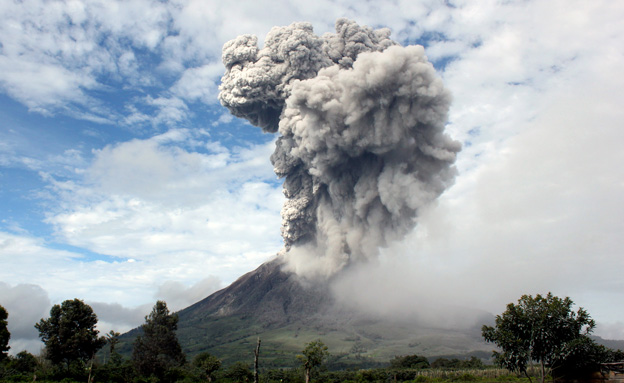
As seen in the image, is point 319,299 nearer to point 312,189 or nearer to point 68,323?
point 312,189

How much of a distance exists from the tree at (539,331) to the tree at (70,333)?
114 ft

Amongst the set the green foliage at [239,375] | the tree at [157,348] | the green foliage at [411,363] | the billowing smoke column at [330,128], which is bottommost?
the green foliage at [411,363]

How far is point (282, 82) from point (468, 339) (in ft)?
213

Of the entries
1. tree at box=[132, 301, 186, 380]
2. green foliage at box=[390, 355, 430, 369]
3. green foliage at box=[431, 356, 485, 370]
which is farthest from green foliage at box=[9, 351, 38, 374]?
green foliage at box=[431, 356, 485, 370]

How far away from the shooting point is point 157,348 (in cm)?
3728

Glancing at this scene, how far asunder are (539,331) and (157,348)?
29.5 m

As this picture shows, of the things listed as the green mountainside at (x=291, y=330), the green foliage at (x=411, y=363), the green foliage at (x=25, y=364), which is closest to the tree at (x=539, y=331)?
the green foliage at (x=411, y=363)

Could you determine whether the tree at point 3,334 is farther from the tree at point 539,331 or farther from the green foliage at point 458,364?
the green foliage at point 458,364

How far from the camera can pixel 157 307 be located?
1588 inches

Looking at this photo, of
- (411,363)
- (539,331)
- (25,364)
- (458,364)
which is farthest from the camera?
(411,363)

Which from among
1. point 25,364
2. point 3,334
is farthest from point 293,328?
point 3,334

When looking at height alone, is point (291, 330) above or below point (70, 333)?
below

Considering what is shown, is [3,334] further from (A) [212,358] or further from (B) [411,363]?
(B) [411,363]

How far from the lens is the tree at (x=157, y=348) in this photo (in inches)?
1452
